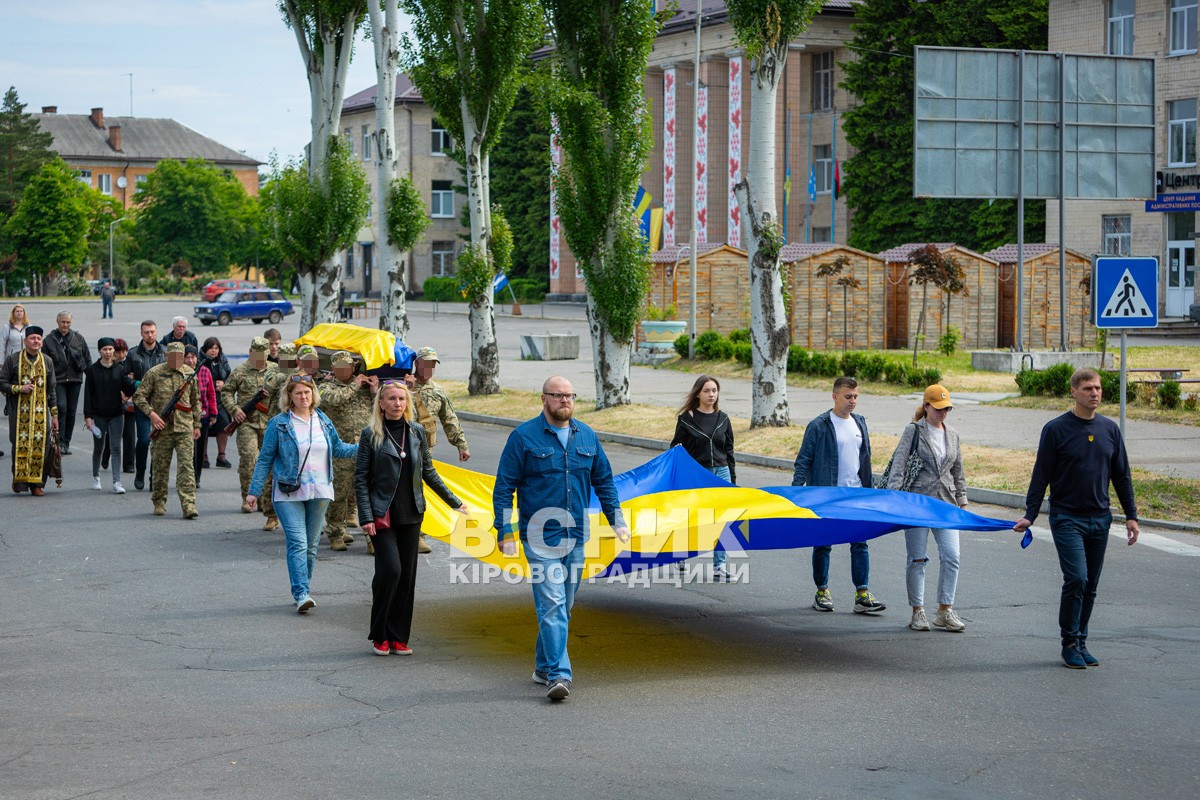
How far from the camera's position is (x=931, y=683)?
8.80 meters

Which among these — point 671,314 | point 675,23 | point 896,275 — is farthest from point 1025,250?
point 675,23

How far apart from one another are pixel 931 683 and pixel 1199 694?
1518mm

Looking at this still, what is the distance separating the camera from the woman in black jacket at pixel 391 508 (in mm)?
9609

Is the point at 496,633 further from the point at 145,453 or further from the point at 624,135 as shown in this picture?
the point at 624,135

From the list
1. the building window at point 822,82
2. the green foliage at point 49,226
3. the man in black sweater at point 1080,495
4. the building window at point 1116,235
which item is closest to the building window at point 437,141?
the green foliage at point 49,226

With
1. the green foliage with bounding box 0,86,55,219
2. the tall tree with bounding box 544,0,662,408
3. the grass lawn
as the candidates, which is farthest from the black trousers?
the green foliage with bounding box 0,86,55,219

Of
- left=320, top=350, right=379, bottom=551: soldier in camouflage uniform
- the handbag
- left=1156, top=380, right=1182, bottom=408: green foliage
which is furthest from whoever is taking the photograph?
left=1156, top=380, right=1182, bottom=408: green foliage

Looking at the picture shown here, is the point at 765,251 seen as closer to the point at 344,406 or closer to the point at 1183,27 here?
the point at 344,406

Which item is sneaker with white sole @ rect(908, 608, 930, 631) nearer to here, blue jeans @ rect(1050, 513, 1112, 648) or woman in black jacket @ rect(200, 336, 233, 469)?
blue jeans @ rect(1050, 513, 1112, 648)

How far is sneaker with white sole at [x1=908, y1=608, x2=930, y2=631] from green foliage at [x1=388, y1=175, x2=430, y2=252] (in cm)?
2203

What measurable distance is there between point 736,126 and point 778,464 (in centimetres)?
4822

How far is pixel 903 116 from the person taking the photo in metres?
63.1

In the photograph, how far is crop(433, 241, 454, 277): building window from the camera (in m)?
97.1

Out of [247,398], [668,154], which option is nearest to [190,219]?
[668,154]
